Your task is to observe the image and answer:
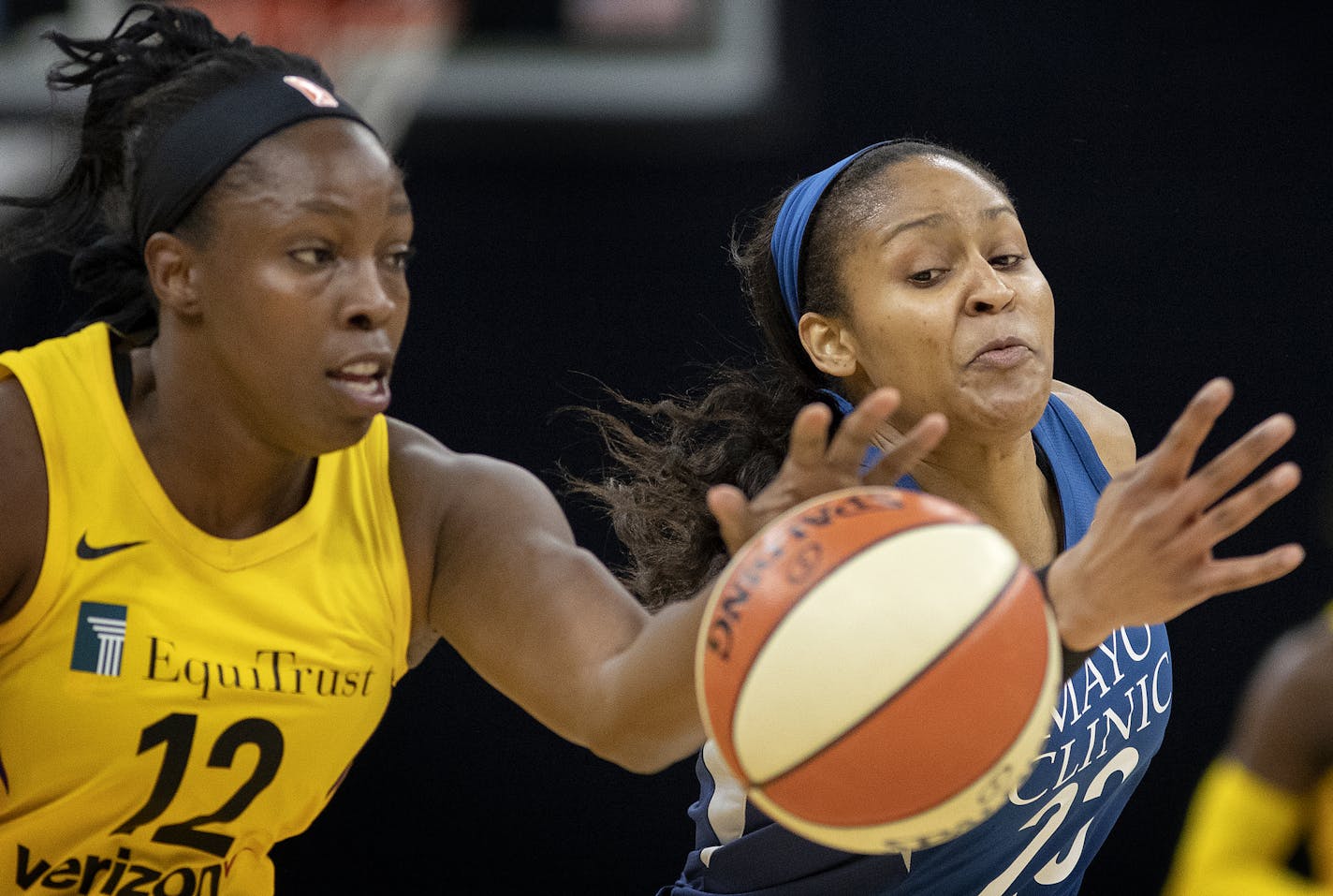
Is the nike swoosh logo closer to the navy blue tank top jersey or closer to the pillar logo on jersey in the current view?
the pillar logo on jersey

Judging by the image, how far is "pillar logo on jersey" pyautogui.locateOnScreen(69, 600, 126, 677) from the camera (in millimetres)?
2123

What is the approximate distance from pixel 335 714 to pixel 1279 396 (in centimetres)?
262

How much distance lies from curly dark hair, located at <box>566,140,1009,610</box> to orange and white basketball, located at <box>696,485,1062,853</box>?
2.71ft

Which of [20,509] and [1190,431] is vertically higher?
[1190,431]

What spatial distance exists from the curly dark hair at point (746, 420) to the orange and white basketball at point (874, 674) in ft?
2.71

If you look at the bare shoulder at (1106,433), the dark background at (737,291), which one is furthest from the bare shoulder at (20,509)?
the dark background at (737,291)

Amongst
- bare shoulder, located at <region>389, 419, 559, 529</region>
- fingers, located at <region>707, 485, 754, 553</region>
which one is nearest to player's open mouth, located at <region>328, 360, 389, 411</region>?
bare shoulder, located at <region>389, 419, 559, 529</region>

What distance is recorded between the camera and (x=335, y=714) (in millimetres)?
2248

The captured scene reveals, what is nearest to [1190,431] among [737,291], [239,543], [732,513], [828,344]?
[732,513]

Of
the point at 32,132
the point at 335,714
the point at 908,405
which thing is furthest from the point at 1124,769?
the point at 32,132

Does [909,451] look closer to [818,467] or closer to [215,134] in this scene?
[818,467]

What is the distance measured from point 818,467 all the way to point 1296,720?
0.59m

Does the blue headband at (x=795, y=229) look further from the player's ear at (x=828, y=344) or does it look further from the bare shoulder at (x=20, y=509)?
A: the bare shoulder at (x=20, y=509)

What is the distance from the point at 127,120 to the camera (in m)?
2.32
